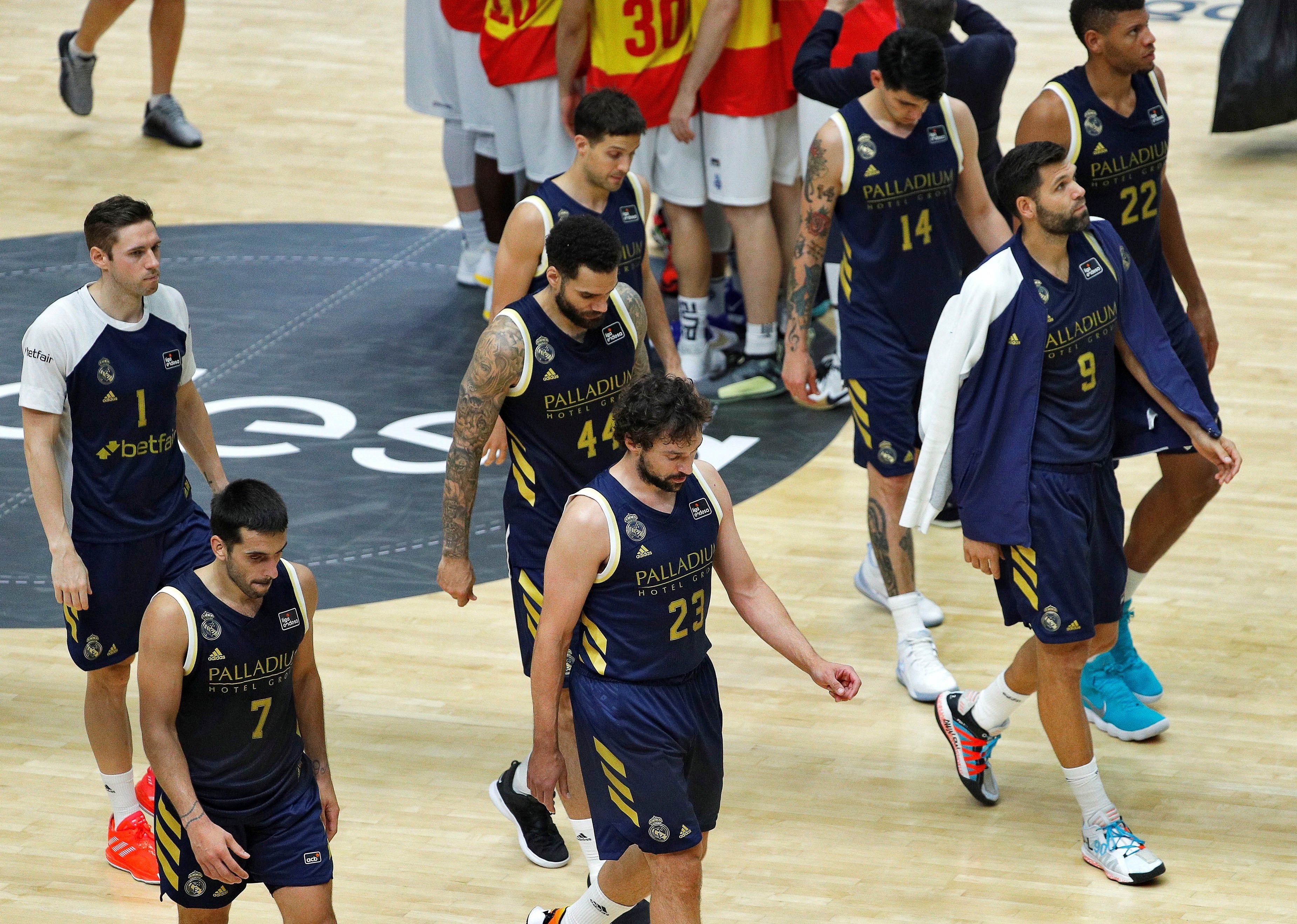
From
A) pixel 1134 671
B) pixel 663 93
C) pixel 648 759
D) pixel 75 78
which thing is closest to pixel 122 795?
pixel 648 759

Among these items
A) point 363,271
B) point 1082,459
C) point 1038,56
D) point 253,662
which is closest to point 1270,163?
point 1038,56

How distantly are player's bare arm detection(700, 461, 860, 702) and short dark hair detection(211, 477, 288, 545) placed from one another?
0.98 meters

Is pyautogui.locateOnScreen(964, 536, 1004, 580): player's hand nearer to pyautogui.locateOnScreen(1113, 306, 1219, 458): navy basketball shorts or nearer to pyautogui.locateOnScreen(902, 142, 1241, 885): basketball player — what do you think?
pyautogui.locateOnScreen(902, 142, 1241, 885): basketball player

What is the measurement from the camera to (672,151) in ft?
26.5

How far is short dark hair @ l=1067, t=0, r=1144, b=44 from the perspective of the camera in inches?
200

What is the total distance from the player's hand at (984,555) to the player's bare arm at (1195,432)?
628 millimetres

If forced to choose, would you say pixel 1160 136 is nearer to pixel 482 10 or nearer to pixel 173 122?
pixel 482 10

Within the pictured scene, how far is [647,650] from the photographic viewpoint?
3898 millimetres

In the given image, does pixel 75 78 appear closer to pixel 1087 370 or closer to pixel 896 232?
pixel 896 232

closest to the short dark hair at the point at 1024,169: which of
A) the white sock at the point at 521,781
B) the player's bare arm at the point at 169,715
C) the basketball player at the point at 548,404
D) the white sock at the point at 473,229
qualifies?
the basketball player at the point at 548,404

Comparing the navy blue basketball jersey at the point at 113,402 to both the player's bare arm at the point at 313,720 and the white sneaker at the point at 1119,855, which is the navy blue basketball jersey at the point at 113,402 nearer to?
the player's bare arm at the point at 313,720

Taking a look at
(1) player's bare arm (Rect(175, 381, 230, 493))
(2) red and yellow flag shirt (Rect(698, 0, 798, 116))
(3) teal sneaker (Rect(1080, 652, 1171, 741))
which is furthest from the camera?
(2) red and yellow flag shirt (Rect(698, 0, 798, 116))

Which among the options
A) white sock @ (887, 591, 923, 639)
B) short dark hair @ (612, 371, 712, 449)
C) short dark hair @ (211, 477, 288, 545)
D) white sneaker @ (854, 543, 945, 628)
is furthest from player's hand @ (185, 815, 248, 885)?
white sneaker @ (854, 543, 945, 628)

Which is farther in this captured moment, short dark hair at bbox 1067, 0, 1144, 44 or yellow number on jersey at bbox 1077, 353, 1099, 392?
short dark hair at bbox 1067, 0, 1144, 44
